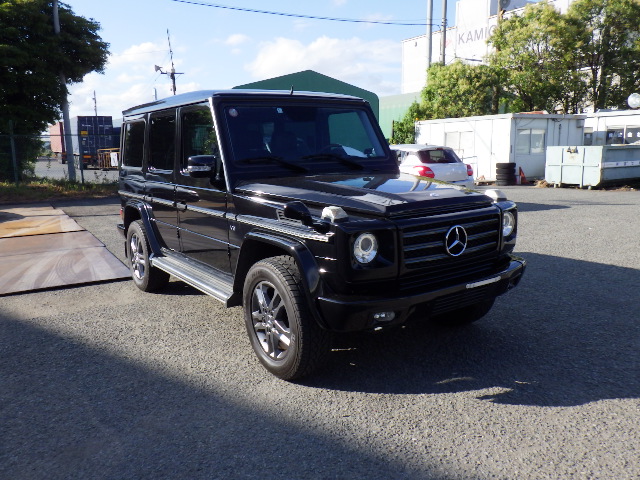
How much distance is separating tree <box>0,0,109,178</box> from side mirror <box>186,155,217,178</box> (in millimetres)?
16061

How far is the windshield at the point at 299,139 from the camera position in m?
4.41

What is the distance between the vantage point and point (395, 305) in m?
3.29

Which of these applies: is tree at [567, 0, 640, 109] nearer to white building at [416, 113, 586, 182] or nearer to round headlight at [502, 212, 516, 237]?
white building at [416, 113, 586, 182]

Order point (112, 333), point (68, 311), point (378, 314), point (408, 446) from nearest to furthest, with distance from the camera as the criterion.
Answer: point (408, 446) → point (378, 314) → point (112, 333) → point (68, 311)

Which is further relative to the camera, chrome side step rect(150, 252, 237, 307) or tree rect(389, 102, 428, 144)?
tree rect(389, 102, 428, 144)

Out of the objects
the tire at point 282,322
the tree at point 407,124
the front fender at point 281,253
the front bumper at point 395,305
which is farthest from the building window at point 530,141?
the tire at point 282,322

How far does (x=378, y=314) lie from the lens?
3307mm

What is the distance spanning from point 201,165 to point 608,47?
29.0m

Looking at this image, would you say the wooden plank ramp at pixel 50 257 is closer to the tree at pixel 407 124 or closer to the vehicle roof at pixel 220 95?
the vehicle roof at pixel 220 95

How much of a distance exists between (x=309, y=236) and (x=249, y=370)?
48.0 inches

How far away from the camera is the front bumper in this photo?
3232mm

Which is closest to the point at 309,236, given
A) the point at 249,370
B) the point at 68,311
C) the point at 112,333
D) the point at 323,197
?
the point at 323,197

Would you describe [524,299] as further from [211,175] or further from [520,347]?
[211,175]

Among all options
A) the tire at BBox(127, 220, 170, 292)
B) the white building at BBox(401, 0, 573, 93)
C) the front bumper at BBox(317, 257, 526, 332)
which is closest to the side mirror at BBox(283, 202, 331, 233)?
the front bumper at BBox(317, 257, 526, 332)
